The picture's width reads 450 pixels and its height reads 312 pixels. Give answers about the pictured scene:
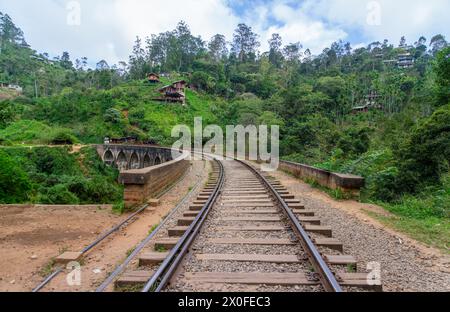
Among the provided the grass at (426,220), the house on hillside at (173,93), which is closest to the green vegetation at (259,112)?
the grass at (426,220)

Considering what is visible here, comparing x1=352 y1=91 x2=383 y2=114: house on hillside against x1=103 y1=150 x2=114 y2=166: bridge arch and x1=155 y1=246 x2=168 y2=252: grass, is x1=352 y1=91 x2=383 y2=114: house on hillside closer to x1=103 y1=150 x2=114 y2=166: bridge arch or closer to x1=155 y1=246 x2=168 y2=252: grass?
x1=103 y1=150 x2=114 y2=166: bridge arch

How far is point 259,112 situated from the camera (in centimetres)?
3934

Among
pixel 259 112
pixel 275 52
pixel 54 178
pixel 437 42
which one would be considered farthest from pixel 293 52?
pixel 54 178

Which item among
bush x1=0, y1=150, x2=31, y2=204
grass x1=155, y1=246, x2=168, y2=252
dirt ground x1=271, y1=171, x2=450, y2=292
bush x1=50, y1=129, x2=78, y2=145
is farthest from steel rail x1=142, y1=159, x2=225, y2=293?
bush x1=50, y1=129, x2=78, y2=145

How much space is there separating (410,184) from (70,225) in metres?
11.4

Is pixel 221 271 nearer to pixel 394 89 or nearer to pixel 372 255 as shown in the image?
pixel 372 255

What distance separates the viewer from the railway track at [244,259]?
3.13 m

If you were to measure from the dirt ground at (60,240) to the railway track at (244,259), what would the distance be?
0.50 metres

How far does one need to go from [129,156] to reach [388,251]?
1500 inches

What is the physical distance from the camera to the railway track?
10.3 feet

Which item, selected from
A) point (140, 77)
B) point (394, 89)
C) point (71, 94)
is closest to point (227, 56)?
point (140, 77)

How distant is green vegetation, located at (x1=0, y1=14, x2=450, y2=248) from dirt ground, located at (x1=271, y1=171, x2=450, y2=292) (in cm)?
51

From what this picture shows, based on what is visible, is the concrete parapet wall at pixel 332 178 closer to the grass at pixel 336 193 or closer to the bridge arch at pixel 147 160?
the grass at pixel 336 193
